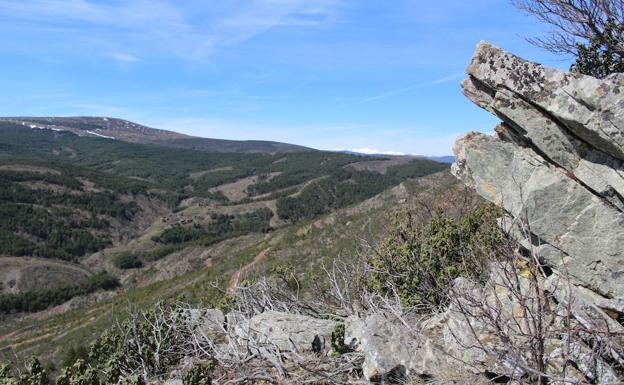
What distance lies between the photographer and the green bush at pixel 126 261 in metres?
88.1

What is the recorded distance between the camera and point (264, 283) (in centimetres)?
874

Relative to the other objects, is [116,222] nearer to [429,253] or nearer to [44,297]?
[44,297]

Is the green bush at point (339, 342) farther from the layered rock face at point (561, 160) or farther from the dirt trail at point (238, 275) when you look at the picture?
the dirt trail at point (238, 275)

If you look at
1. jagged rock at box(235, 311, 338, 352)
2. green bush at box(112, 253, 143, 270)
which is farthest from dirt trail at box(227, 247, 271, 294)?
green bush at box(112, 253, 143, 270)

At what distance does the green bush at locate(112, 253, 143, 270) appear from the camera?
8811 centimetres

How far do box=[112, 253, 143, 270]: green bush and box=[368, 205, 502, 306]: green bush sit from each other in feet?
288

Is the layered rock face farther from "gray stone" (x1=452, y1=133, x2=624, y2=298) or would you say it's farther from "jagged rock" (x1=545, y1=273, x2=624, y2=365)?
"jagged rock" (x1=545, y1=273, x2=624, y2=365)

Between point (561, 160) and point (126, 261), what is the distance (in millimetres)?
94108

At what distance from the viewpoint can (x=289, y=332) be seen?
6.57m

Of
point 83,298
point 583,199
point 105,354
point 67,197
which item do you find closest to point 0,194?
point 67,197

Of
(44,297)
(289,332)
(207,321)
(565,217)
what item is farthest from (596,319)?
(44,297)

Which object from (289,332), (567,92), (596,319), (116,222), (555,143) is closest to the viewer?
(596,319)

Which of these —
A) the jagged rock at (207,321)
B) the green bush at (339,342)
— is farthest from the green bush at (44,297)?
the green bush at (339,342)

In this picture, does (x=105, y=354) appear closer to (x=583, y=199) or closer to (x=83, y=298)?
(x=583, y=199)
